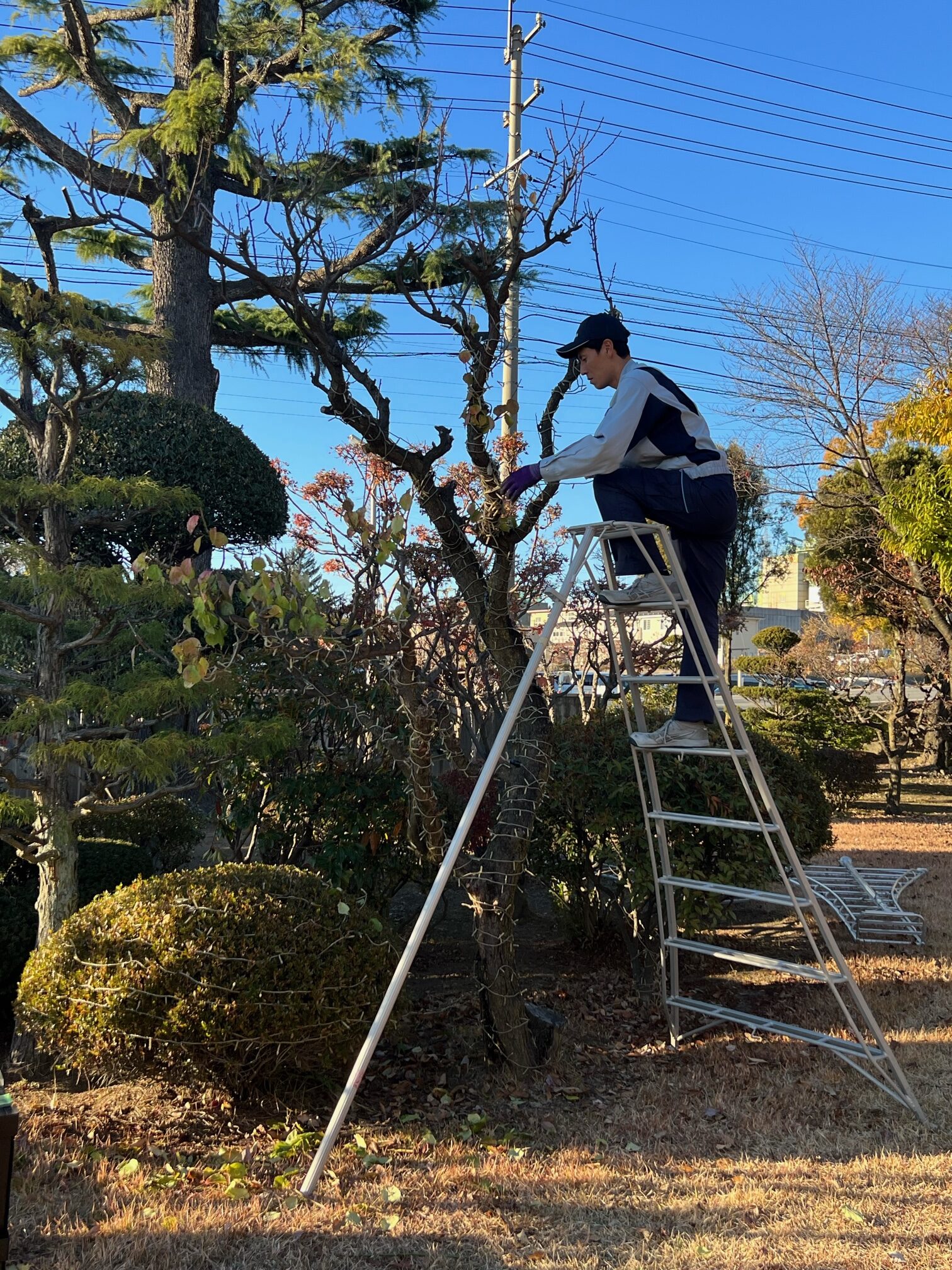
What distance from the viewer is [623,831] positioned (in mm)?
5012

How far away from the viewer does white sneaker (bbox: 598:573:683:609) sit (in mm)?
3742

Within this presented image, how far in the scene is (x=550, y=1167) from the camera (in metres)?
3.29

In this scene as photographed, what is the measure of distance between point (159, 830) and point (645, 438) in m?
5.05

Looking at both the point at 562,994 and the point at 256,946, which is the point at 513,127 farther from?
the point at 256,946

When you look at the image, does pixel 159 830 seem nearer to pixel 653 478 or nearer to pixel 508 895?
pixel 508 895

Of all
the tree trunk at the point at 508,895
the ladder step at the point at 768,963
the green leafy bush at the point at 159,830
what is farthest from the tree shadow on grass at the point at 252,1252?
the green leafy bush at the point at 159,830

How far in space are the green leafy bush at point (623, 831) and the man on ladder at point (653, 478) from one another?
3.67 feet

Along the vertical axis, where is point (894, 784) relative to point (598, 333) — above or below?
below

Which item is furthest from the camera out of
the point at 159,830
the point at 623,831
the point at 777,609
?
the point at 777,609

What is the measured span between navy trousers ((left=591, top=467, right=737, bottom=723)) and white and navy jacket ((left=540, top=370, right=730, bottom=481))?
58 mm

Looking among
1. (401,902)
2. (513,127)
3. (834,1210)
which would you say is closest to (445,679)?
(401,902)

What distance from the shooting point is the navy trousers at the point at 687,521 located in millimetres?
3639

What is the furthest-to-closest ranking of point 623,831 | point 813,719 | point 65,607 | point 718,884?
point 813,719
point 623,831
point 65,607
point 718,884

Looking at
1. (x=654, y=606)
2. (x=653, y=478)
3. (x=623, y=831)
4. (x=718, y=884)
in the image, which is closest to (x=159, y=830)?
(x=623, y=831)
